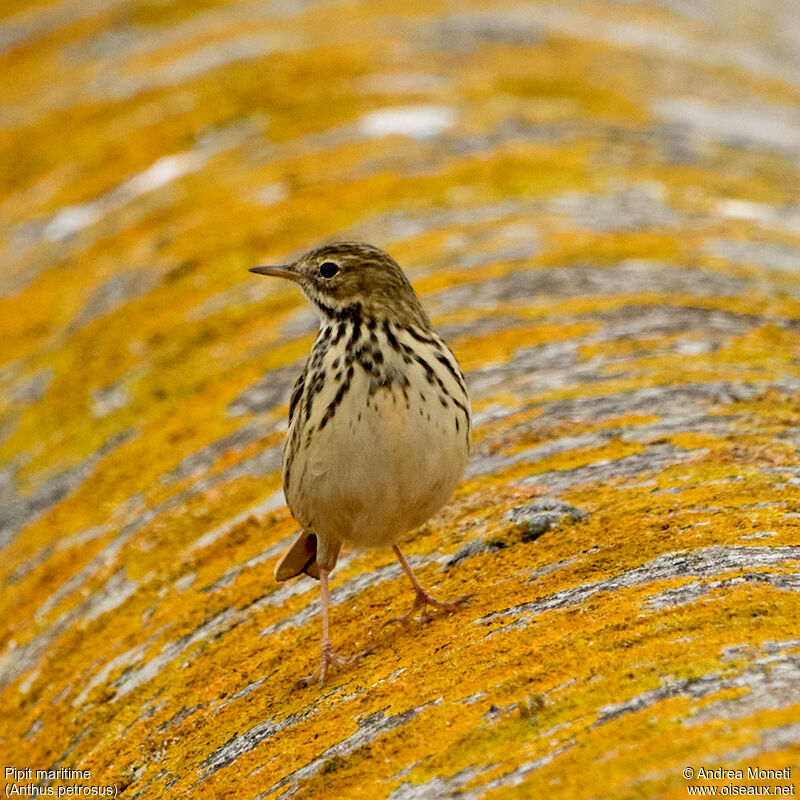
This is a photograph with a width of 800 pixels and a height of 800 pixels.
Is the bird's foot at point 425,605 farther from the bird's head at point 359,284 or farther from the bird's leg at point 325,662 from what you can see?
the bird's head at point 359,284

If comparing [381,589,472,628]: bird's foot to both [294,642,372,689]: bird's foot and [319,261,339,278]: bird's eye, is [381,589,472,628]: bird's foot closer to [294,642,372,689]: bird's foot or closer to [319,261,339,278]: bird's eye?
[294,642,372,689]: bird's foot

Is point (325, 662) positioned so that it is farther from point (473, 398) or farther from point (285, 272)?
point (473, 398)

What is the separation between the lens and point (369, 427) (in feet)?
15.8

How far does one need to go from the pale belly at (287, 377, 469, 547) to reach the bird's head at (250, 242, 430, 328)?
21.0 inches

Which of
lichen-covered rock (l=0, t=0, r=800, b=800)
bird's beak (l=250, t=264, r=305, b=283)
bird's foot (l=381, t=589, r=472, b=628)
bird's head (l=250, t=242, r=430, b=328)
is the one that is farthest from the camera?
bird's beak (l=250, t=264, r=305, b=283)

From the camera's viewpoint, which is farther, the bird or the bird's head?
the bird's head

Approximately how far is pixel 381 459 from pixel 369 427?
0.46ft

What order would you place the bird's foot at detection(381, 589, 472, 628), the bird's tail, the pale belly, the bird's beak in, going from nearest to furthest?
the pale belly
the bird's foot at detection(381, 589, 472, 628)
the bird's tail
the bird's beak

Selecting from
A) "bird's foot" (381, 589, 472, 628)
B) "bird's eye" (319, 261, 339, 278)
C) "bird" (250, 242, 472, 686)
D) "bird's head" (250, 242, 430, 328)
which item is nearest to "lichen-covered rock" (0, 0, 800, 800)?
"bird's foot" (381, 589, 472, 628)

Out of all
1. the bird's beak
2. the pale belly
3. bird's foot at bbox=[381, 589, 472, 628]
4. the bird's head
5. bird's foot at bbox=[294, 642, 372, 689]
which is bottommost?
bird's foot at bbox=[294, 642, 372, 689]

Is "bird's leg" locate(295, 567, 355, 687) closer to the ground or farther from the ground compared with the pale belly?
closer to the ground

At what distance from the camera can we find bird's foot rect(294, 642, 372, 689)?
484 cm

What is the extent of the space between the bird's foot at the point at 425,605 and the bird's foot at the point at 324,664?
0.25 m

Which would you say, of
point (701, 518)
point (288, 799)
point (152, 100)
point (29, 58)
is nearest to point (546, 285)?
point (701, 518)
